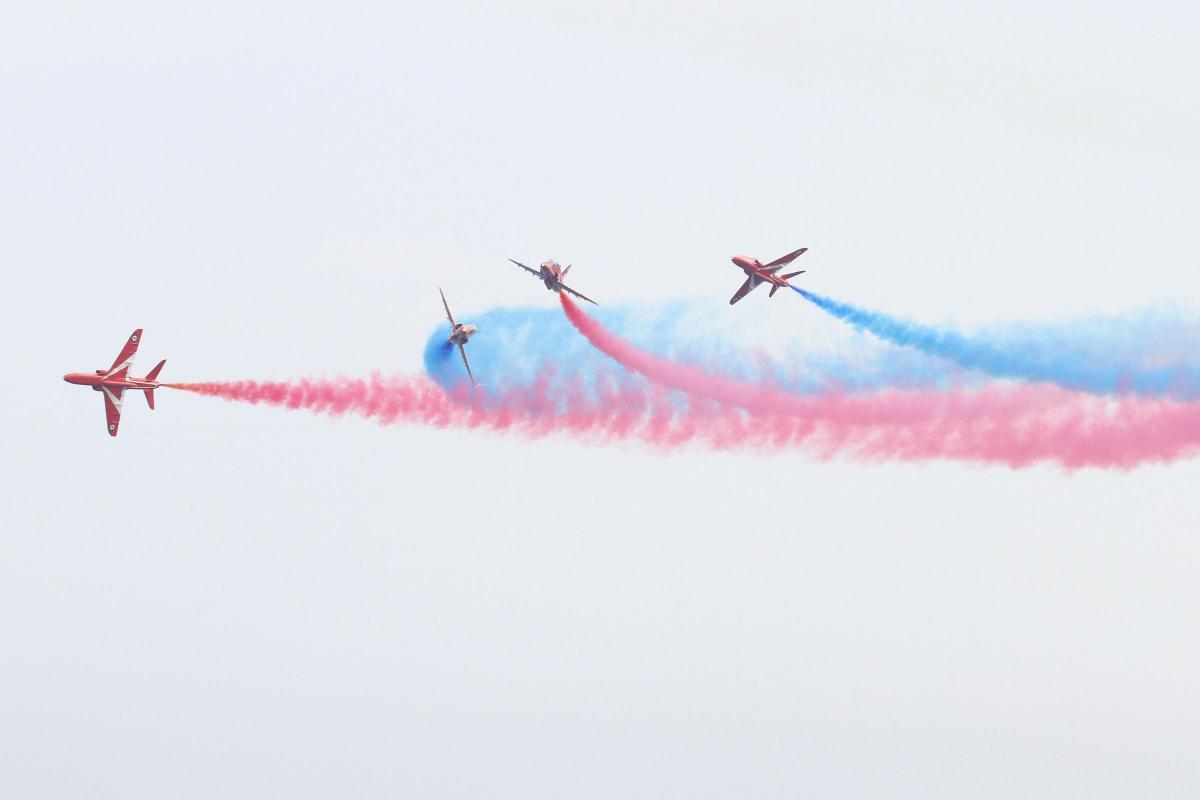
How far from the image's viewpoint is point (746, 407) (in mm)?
61594

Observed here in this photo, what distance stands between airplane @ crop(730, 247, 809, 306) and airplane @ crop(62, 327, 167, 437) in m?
23.4

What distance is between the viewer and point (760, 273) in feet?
208

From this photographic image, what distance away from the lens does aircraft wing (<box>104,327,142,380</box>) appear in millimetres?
67312

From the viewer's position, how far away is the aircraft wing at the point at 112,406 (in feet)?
221

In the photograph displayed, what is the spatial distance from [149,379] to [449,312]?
12.5m

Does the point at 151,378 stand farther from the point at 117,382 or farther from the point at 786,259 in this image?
the point at 786,259

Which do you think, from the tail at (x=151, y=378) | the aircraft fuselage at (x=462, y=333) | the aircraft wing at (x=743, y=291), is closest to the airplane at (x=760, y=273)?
the aircraft wing at (x=743, y=291)

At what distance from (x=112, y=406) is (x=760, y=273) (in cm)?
2734

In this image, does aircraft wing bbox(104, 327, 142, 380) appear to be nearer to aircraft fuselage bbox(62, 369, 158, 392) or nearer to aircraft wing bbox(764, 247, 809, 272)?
aircraft fuselage bbox(62, 369, 158, 392)

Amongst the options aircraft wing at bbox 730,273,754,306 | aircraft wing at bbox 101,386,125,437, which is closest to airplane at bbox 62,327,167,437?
aircraft wing at bbox 101,386,125,437

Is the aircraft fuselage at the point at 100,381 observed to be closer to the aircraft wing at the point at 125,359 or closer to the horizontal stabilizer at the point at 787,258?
the aircraft wing at the point at 125,359

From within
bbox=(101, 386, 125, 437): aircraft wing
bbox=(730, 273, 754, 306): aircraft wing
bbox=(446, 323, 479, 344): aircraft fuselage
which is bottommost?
bbox=(101, 386, 125, 437): aircraft wing

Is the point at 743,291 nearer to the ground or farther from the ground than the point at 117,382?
farther from the ground

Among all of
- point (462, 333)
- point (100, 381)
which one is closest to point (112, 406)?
point (100, 381)
